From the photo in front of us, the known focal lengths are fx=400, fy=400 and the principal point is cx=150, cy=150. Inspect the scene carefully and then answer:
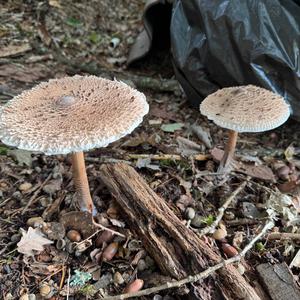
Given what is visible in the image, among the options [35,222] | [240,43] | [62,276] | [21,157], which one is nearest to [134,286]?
[62,276]

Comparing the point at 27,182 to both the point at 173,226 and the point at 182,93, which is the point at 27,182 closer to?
the point at 173,226

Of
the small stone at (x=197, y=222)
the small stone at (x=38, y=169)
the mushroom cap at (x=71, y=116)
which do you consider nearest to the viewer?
the mushroom cap at (x=71, y=116)

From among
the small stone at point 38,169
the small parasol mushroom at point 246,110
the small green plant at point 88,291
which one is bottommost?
the small stone at point 38,169

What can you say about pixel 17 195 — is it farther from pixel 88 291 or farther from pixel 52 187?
pixel 88 291

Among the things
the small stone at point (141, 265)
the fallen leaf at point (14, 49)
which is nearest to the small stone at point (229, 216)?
the small stone at point (141, 265)

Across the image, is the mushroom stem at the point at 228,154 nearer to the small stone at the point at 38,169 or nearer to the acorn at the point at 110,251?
the acorn at the point at 110,251

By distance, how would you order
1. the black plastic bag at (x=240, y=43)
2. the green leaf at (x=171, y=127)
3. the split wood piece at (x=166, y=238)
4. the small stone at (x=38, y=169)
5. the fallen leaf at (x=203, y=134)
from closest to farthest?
the split wood piece at (x=166, y=238) → the small stone at (x=38, y=169) → the black plastic bag at (x=240, y=43) → the fallen leaf at (x=203, y=134) → the green leaf at (x=171, y=127)
